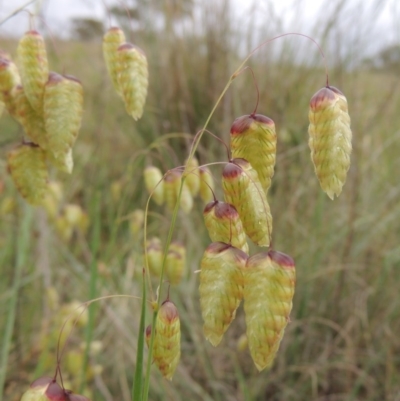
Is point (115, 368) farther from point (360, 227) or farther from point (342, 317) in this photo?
point (360, 227)

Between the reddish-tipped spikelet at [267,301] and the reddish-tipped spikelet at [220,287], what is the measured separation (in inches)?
0.7

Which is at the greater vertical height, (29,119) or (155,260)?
(29,119)

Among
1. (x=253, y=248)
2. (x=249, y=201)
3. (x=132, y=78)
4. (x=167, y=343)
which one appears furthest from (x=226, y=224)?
(x=253, y=248)

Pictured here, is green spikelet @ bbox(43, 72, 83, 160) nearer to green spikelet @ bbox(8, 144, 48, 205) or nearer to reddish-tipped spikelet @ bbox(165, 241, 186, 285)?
green spikelet @ bbox(8, 144, 48, 205)

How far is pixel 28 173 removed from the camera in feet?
2.42

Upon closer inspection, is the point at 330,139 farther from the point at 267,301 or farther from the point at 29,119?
the point at 29,119

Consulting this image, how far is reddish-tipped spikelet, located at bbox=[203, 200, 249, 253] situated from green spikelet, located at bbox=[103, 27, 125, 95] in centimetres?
26

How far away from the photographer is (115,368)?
181cm

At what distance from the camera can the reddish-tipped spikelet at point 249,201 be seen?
0.56 meters

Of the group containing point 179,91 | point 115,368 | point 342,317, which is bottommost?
point 115,368

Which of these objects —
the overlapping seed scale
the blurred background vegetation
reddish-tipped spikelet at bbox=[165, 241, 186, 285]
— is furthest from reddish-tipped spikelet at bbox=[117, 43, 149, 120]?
reddish-tipped spikelet at bbox=[165, 241, 186, 285]

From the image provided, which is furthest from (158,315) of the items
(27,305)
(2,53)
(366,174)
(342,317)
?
(366,174)

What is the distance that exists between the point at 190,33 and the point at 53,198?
184cm

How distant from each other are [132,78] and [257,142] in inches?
8.4
